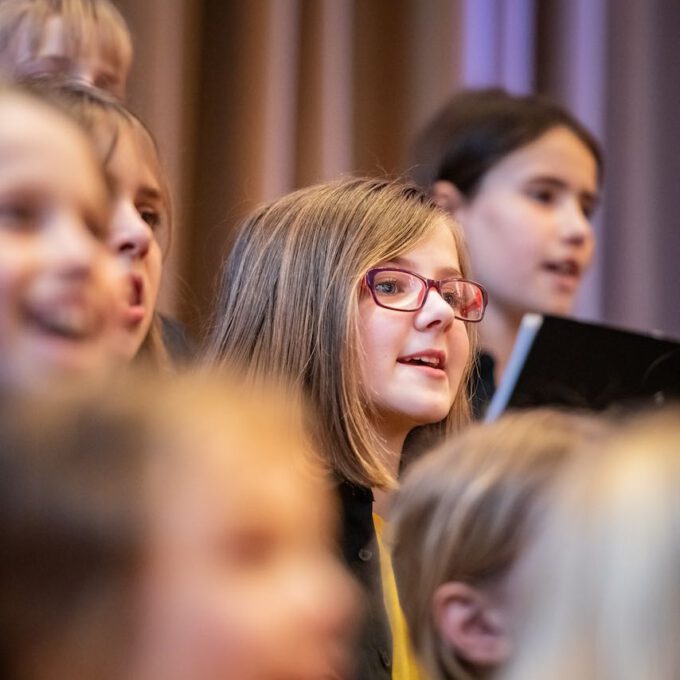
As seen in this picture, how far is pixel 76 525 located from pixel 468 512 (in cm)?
32

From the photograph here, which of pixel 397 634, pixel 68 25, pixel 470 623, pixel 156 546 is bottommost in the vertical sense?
pixel 397 634

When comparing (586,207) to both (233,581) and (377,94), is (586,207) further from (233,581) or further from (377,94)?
(233,581)

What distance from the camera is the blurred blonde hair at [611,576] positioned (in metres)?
0.72

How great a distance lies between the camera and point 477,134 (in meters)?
1.91

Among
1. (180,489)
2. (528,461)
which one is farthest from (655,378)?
(180,489)

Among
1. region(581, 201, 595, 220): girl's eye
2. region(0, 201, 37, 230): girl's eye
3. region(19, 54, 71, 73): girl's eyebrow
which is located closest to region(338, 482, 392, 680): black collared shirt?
region(0, 201, 37, 230): girl's eye

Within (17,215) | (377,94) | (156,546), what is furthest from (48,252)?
(377,94)

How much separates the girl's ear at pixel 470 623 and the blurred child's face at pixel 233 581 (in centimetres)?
17

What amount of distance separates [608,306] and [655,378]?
4.16 ft

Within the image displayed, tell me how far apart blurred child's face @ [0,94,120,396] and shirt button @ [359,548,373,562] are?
0.34 meters

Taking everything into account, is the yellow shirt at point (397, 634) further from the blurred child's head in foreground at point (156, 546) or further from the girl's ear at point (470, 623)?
the blurred child's head in foreground at point (156, 546)

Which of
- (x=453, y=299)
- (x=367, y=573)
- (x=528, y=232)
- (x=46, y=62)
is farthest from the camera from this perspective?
(x=528, y=232)

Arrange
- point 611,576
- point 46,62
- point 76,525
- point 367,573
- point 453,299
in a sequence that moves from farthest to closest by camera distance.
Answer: point 46,62, point 453,299, point 367,573, point 611,576, point 76,525

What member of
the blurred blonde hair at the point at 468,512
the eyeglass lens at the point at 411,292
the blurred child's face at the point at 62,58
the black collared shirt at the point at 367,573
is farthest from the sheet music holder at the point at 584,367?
the blurred child's face at the point at 62,58
